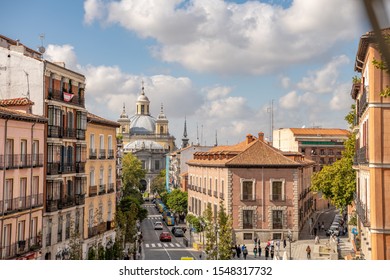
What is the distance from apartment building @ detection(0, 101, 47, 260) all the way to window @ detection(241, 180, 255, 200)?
123 inches

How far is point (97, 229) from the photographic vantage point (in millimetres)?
9266

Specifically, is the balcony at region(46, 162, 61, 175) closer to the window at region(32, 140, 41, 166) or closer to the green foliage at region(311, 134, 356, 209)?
the window at region(32, 140, 41, 166)

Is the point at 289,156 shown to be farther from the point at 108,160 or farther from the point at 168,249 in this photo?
the point at 108,160

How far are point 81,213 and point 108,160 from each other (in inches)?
61.7

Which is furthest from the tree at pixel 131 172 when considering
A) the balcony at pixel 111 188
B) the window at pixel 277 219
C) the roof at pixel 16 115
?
the window at pixel 277 219

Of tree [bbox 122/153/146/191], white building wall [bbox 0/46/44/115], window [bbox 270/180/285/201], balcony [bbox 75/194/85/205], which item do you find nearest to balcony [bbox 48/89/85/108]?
white building wall [bbox 0/46/44/115]

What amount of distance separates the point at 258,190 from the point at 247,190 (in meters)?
0.17

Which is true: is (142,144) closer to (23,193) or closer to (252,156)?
(252,156)

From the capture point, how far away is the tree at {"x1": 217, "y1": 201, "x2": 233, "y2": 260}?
7114 mm

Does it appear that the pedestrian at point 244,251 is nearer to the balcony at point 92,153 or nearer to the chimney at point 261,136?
the chimney at point 261,136

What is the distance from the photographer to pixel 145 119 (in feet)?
22.2

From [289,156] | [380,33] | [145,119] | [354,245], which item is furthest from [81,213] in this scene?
[380,33]

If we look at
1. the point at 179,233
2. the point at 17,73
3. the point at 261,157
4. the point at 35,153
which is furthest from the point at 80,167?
the point at 179,233

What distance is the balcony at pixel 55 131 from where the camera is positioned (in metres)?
8.71
